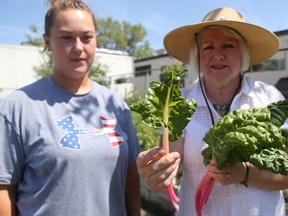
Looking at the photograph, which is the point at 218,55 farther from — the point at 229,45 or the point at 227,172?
the point at 227,172

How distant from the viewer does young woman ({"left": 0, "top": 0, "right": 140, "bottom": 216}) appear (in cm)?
193

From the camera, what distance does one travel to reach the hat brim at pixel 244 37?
2340 millimetres

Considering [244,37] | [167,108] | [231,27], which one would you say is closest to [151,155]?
[167,108]

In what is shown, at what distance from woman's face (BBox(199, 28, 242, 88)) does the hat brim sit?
0.27 ft

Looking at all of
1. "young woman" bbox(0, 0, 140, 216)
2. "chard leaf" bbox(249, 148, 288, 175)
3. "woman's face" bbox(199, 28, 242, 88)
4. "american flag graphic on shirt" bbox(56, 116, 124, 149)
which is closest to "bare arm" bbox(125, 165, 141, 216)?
"young woman" bbox(0, 0, 140, 216)

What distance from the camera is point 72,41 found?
2.04m

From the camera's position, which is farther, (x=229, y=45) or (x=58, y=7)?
(x=229, y=45)

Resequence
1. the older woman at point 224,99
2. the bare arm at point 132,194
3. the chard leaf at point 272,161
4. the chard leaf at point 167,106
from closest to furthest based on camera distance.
Result: the chard leaf at point 272,161, the chard leaf at point 167,106, the older woman at point 224,99, the bare arm at point 132,194

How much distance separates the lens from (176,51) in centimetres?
293

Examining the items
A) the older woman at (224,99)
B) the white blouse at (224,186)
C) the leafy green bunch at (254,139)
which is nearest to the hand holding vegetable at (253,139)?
the leafy green bunch at (254,139)

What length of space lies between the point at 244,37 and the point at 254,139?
1121 mm

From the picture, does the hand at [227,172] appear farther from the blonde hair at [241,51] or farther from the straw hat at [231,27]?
the straw hat at [231,27]

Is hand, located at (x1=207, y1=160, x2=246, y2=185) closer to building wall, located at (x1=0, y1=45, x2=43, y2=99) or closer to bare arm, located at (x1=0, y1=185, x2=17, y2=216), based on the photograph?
bare arm, located at (x1=0, y1=185, x2=17, y2=216)

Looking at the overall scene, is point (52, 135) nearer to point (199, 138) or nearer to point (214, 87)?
point (199, 138)
